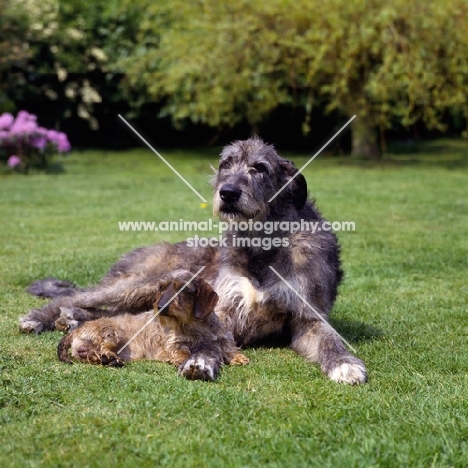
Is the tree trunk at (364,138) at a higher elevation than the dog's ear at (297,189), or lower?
lower

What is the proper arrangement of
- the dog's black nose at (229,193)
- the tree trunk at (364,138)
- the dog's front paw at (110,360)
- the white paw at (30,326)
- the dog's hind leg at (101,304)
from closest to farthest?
the dog's front paw at (110,360)
the dog's black nose at (229,193)
the white paw at (30,326)
the dog's hind leg at (101,304)
the tree trunk at (364,138)

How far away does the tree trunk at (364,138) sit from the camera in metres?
25.3

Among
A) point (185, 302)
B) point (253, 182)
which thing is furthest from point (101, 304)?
point (253, 182)

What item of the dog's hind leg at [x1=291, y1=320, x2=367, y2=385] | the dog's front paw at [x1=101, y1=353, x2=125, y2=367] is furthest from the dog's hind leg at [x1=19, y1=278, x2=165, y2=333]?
the dog's hind leg at [x1=291, y1=320, x2=367, y2=385]

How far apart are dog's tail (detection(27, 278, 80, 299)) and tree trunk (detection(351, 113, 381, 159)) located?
17927 mm

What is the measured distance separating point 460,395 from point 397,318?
98.8 inches

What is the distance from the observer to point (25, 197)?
55.5ft

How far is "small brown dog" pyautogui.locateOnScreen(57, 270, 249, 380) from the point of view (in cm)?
610

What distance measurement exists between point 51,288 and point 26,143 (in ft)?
45.8

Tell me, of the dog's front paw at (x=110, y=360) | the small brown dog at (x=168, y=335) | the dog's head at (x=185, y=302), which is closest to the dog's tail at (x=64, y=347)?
the small brown dog at (x=168, y=335)

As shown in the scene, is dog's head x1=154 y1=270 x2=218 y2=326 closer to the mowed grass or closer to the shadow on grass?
the mowed grass

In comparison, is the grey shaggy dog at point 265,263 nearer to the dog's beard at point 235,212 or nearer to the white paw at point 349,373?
the dog's beard at point 235,212

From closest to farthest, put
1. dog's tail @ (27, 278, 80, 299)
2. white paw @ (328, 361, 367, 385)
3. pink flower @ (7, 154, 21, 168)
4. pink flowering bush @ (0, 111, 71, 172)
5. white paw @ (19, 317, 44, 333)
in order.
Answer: white paw @ (328, 361, 367, 385), white paw @ (19, 317, 44, 333), dog's tail @ (27, 278, 80, 299), pink flowering bush @ (0, 111, 71, 172), pink flower @ (7, 154, 21, 168)

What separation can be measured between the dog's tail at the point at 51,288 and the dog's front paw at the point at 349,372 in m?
3.23
